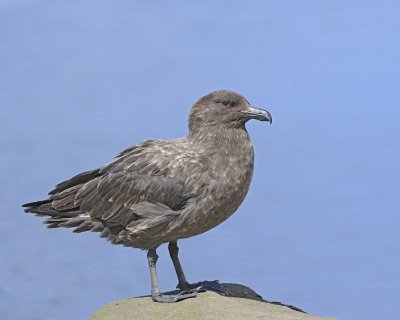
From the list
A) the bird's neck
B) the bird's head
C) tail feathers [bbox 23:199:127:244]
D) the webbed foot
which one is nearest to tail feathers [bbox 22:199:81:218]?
tail feathers [bbox 23:199:127:244]

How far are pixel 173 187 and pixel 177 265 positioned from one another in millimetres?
1047

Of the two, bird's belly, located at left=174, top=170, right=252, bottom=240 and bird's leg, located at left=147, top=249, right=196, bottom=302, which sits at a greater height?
bird's belly, located at left=174, top=170, right=252, bottom=240

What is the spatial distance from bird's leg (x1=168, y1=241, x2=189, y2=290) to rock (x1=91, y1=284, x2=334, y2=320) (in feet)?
1.37

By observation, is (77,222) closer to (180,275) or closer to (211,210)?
(180,275)

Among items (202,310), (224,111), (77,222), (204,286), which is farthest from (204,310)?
(224,111)

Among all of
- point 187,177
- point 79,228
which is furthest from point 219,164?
point 79,228

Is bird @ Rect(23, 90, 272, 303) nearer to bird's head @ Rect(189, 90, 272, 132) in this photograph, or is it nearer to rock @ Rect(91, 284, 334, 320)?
bird's head @ Rect(189, 90, 272, 132)

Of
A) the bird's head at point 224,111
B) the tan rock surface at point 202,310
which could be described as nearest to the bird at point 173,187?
the bird's head at point 224,111

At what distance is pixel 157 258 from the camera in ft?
29.4

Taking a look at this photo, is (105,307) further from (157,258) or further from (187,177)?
(187,177)

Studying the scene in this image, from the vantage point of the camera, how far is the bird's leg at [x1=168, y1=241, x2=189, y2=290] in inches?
367

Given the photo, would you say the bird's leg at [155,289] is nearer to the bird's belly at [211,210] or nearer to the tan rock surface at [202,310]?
the tan rock surface at [202,310]

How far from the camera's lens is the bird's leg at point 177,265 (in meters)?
9.33

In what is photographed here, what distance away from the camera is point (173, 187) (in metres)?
8.77
